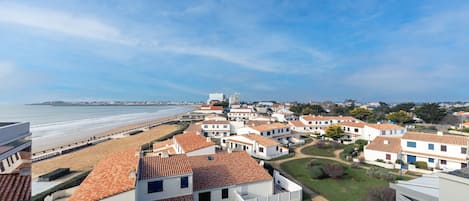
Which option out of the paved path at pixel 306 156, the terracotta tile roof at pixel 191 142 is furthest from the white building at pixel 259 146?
the terracotta tile roof at pixel 191 142

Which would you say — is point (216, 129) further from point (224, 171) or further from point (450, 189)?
point (450, 189)

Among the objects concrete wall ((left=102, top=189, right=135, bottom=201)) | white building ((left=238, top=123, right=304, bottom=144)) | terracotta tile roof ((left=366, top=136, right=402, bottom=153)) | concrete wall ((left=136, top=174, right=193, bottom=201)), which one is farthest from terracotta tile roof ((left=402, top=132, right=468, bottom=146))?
concrete wall ((left=102, top=189, right=135, bottom=201))

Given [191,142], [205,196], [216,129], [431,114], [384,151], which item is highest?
[431,114]

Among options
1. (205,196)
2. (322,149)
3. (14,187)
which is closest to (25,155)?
(14,187)

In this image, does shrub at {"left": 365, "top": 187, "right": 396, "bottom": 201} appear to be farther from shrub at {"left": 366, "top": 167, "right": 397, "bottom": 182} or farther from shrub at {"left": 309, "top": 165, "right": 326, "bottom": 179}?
shrub at {"left": 366, "top": 167, "right": 397, "bottom": 182}

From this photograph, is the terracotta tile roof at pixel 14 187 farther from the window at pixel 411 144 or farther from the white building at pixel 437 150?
the window at pixel 411 144

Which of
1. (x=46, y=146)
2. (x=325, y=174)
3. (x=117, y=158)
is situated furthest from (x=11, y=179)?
(x=46, y=146)

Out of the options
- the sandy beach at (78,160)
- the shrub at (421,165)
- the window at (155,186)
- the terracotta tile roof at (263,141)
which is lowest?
the sandy beach at (78,160)
